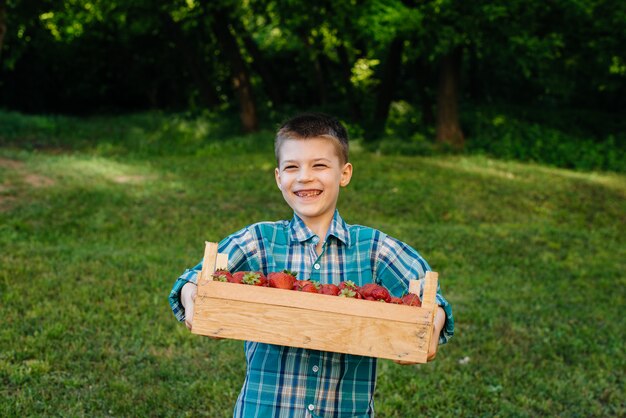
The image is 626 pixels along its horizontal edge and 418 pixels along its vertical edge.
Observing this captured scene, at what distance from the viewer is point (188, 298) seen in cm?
242

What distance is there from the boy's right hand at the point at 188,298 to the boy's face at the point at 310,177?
1.51ft

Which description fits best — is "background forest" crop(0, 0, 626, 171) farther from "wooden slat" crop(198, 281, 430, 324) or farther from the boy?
"wooden slat" crop(198, 281, 430, 324)

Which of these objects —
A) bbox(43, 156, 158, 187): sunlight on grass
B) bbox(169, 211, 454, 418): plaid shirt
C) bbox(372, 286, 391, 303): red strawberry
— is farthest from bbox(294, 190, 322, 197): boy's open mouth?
bbox(43, 156, 158, 187): sunlight on grass

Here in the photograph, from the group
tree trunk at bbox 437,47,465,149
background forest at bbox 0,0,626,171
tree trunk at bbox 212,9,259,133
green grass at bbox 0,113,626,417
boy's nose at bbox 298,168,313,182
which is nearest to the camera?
boy's nose at bbox 298,168,313,182

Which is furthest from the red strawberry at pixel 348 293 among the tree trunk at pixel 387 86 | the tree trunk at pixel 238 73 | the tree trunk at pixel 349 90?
the tree trunk at pixel 349 90

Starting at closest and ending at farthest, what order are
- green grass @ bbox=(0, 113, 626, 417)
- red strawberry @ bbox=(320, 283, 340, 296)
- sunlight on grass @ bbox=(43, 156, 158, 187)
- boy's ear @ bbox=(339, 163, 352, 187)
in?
1. red strawberry @ bbox=(320, 283, 340, 296)
2. boy's ear @ bbox=(339, 163, 352, 187)
3. green grass @ bbox=(0, 113, 626, 417)
4. sunlight on grass @ bbox=(43, 156, 158, 187)

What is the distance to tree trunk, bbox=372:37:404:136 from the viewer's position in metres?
18.3

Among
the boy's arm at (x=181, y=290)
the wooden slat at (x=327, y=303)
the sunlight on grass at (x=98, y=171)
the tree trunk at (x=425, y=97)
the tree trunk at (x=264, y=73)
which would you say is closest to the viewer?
the wooden slat at (x=327, y=303)

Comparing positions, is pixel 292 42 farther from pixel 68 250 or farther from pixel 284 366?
pixel 284 366

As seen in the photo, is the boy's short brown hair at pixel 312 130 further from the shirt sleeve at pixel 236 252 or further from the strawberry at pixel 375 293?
the strawberry at pixel 375 293

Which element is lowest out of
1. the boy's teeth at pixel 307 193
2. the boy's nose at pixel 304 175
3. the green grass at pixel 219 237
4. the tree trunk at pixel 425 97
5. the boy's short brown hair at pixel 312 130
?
the green grass at pixel 219 237

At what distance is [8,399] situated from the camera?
4535mm

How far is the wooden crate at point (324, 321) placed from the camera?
219 centimetres

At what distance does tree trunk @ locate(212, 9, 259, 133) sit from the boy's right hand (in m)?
16.2
